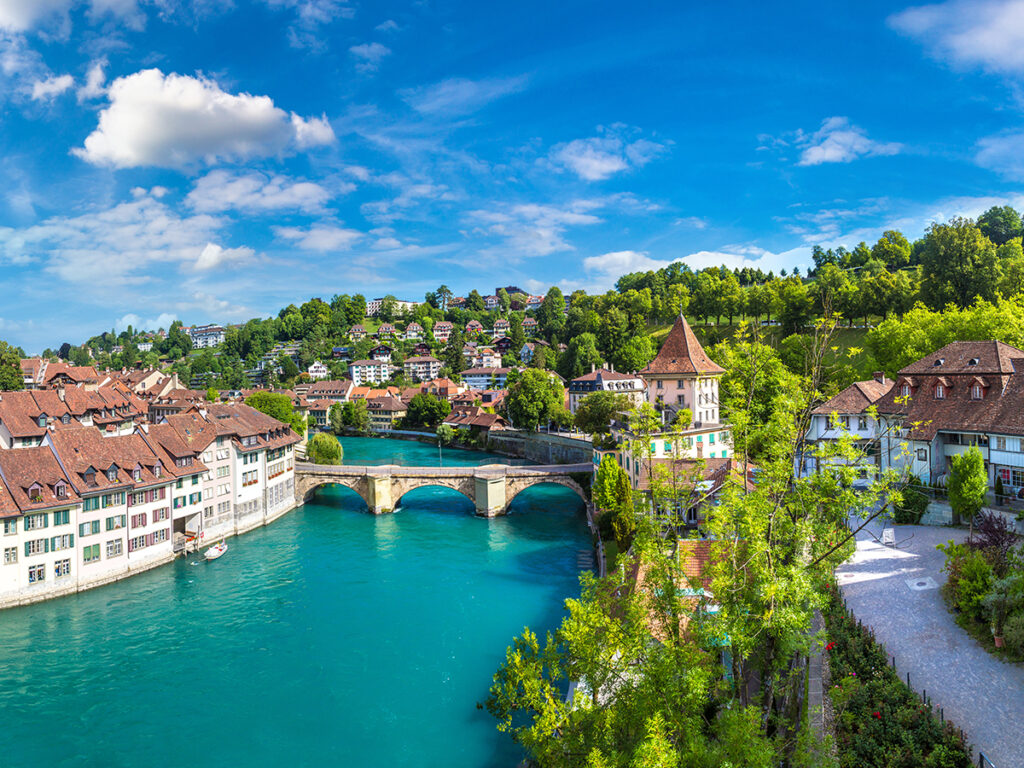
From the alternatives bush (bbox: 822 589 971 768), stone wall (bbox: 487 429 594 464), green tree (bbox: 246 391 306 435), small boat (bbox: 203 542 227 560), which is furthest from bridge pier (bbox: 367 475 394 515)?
bush (bbox: 822 589 971 768)

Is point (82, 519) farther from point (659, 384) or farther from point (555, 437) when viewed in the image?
point (555, 437)

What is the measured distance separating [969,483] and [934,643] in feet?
29.7

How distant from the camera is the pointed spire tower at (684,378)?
4944cm

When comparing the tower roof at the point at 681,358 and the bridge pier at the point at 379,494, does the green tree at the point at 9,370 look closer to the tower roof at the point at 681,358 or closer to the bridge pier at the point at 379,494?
the bridge pier at the point at 379,494

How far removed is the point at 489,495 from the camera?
51094mm

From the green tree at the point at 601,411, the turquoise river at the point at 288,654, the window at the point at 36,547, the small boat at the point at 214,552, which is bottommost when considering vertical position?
the turquoise river at the point at 288,654

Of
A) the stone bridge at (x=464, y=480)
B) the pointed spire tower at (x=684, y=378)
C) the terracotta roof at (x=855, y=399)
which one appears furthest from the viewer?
the stone bridge at (x=464, y=480)

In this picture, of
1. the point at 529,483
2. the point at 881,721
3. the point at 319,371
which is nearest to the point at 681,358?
the point at 529,483

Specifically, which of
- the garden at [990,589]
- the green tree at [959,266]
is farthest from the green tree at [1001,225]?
the garden at [990,589]

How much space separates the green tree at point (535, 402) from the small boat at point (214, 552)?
43767 millimetres

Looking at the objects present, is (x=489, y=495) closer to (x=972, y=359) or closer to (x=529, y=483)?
(x=529, y=483)

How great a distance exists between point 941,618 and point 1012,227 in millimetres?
95692

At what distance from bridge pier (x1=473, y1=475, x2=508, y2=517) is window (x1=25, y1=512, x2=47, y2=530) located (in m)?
28.5

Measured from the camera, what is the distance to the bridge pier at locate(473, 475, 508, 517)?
51.1 m
